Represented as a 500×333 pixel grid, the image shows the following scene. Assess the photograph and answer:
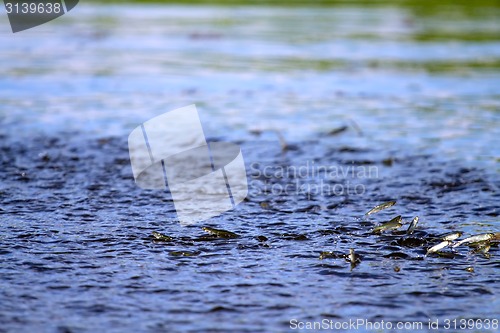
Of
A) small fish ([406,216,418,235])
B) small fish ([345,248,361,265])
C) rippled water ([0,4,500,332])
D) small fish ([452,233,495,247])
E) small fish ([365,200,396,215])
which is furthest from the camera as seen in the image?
small fish ([365,200,396,215])

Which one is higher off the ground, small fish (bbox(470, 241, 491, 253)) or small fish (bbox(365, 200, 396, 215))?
small fish (bbox(365, 200, 396, 215))

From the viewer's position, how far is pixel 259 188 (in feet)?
21.6

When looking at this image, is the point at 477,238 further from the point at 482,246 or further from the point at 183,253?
the point at 183,253

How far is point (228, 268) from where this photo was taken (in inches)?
177

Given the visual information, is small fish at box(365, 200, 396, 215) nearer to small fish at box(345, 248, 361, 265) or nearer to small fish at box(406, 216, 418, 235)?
small fish at box(406, 216, 418, 235)

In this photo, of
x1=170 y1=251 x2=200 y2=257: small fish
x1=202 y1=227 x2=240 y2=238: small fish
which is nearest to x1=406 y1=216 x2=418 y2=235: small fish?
x1=202 y1=227 x2=240 y2=238: small fish

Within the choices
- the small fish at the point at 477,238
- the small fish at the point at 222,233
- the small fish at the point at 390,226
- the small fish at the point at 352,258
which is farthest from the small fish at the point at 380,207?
the small fish at the point at 222,233

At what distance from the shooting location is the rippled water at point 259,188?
403 centimetres

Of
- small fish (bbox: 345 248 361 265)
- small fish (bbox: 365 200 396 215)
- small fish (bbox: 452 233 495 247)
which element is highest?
small fish (bbox: 345 248 361 265)

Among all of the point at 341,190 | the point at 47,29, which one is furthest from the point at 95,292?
the point at 47,29

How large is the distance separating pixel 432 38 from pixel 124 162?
1259 cm

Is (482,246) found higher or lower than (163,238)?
A: lower

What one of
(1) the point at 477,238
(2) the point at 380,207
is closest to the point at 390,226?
(2) the point at 380,207

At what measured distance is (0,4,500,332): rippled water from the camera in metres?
4.03
